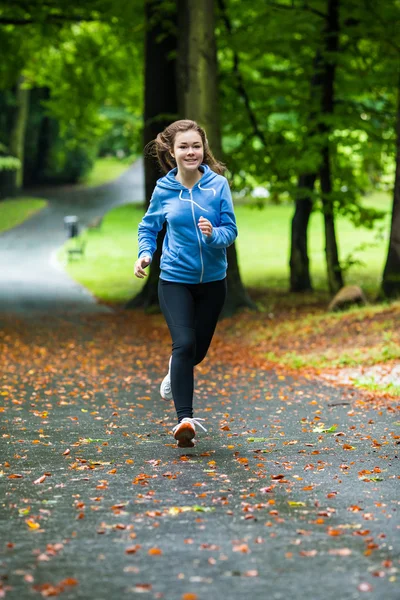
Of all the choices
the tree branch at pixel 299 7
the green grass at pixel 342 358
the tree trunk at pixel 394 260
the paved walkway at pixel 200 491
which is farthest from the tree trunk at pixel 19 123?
the paved walkway at pixel 200 491

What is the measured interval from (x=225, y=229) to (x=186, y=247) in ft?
1.07

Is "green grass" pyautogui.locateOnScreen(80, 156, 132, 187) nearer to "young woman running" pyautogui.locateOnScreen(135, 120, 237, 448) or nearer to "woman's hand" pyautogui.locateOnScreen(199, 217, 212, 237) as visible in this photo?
"young woman running" pyautogui.locateOnScreen(135, 120, 237, 448)

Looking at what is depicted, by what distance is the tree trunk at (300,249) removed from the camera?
23188 millimetres

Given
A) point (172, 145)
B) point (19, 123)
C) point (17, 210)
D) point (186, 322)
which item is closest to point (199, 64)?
point (172, 145)

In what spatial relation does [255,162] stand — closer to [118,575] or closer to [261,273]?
[261,273]

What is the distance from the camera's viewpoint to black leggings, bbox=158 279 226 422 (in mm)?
6543

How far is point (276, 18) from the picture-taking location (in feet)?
62.4

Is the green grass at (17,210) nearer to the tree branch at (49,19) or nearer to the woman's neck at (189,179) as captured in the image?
the tree branch at (49,19)

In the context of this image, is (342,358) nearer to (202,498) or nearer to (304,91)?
(202,498)

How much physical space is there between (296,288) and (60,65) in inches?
466

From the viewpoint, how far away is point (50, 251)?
128 ft

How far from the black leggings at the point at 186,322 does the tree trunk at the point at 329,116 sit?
12771 mm

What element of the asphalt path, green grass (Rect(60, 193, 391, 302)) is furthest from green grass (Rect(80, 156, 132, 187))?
the asphalt path

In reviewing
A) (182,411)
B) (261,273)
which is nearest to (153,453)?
(182,411)
